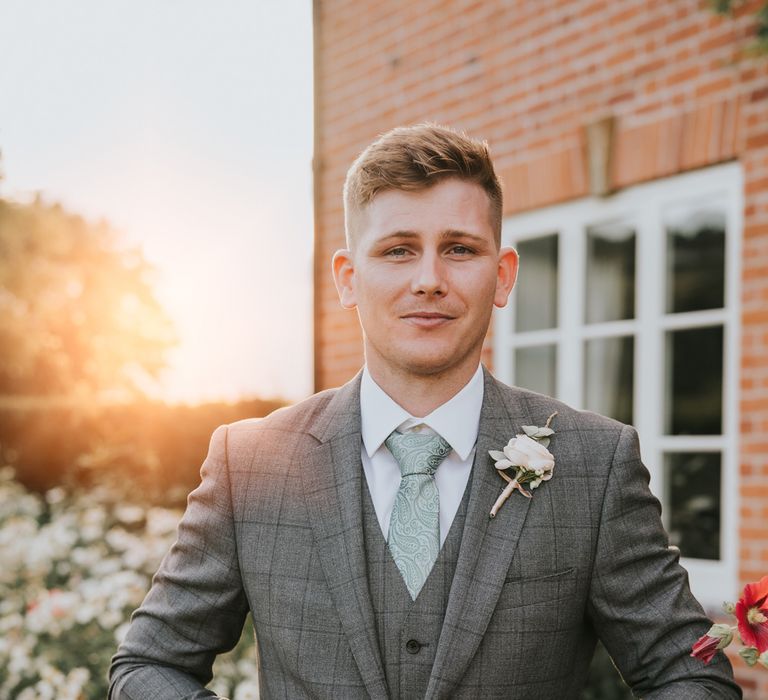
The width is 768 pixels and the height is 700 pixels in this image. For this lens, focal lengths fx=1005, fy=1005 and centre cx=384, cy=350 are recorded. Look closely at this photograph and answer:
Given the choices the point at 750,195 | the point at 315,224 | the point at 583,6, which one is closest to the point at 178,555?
the point at 750,195

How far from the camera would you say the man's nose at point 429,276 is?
1.89 metres

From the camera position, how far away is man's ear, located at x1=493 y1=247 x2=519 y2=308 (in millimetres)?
2109

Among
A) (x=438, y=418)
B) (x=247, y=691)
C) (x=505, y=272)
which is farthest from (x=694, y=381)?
(x=438, y=418)

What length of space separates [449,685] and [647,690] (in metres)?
0.38

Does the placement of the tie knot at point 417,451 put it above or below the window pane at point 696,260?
below

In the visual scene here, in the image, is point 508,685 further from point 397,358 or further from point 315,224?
point 315,224

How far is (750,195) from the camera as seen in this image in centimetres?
410

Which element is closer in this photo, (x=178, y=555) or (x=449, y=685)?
(x=449, y=685)

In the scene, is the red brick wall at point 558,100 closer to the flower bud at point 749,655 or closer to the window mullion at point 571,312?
the window mullion at point 571,312

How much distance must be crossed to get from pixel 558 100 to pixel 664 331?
4.23 ft

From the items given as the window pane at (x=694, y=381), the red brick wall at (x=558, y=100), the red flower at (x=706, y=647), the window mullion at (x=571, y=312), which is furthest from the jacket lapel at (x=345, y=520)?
the window mullion at (x=571, y=312)

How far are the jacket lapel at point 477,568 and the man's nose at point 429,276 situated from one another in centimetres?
33

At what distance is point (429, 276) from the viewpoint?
6.23 ft

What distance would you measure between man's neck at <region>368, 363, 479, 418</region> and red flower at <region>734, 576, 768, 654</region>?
0.69m
